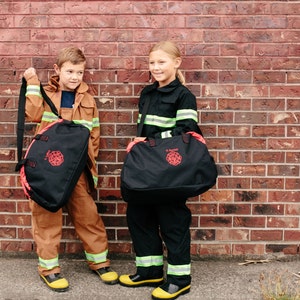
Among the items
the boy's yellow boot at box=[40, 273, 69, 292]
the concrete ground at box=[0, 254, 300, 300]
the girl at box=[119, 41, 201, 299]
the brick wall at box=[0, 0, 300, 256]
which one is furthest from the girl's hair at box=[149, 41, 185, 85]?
the boy's yellow boot at box=[40, 273, 69, 292]

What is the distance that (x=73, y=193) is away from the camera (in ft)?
13.2

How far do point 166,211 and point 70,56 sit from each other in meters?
1.28

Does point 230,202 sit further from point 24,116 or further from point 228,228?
point 24,116

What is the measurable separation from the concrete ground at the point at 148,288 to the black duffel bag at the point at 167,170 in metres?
0.71

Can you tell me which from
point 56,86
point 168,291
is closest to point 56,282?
point 168,291

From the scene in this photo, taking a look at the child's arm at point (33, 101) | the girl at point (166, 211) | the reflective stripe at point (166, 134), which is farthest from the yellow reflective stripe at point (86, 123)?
the reflective stripe at point (166, 134)

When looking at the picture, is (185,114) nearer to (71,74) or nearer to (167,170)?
(167,170)

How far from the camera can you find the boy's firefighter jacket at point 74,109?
391 centimetres

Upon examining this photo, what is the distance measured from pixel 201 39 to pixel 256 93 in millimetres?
590

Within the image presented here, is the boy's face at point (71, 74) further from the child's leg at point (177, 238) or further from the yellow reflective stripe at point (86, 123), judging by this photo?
the child's leg at point (177, 238)

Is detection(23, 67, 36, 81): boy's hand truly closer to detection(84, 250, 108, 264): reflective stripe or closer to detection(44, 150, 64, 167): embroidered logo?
detection(44, 150, 64, 167): embroidered logo

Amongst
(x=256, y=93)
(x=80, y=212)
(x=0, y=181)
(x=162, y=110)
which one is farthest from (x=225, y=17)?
(x=0, y=181)

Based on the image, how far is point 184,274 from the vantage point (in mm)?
3859

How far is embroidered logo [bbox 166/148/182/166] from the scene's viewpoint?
3.60 meters
